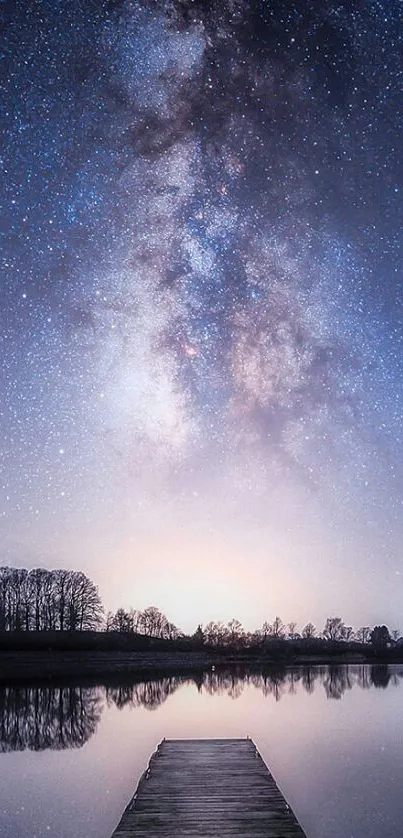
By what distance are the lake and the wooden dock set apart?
1.92 m

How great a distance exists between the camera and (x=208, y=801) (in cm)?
1984

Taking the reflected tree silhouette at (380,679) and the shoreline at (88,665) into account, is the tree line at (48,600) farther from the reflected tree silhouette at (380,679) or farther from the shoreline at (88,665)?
the reflected tree silhouette at (380,679)

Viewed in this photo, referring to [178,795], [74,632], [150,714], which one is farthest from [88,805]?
[74,632]

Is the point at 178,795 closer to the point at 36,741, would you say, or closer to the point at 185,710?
the point at 36,741

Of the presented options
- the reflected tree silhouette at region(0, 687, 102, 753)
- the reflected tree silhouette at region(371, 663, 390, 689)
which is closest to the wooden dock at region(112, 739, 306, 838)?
the reflected tree silhouette at region(0, 687, 102, 753)

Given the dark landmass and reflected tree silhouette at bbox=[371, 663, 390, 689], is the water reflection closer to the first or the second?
reflected tree silhouette at bbox=[371, 663, 390, 689]

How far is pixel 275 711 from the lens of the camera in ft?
186

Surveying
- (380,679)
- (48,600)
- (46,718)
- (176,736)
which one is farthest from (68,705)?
(48,600)

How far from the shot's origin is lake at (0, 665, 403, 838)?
74.9ft

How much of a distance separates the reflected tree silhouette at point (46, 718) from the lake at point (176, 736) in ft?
0.28

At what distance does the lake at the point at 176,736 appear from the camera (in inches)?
899

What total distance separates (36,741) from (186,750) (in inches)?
500

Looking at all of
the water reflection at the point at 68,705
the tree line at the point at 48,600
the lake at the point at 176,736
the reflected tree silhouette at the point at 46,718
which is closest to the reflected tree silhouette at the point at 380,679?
the water reflection at the point at 68,705

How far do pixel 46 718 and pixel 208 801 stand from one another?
1251 inches
